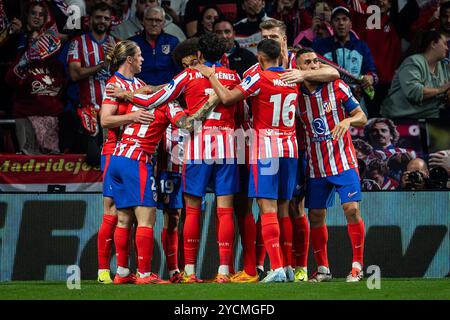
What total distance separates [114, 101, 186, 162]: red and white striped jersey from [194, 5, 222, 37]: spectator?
3.57 m

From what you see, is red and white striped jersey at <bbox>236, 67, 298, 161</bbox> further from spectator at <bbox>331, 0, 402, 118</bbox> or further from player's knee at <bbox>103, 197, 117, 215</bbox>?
spectator at <bbox>331, 0, 402, 118</bbox>

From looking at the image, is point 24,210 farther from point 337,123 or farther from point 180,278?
point 337,123

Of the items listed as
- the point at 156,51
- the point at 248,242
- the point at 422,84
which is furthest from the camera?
the point at 422,84

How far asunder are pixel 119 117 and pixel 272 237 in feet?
5.32

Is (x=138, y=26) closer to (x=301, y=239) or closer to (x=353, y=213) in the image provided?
(x=301, y=239)

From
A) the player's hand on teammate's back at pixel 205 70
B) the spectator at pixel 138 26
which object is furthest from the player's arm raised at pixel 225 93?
the spectator at pixel 138 26

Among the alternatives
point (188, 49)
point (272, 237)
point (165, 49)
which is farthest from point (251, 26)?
point (272, 237)

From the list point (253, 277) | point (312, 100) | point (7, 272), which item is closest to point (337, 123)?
point (312, 100)

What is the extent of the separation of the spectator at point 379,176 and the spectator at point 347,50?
0.95m

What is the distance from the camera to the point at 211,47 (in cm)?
915

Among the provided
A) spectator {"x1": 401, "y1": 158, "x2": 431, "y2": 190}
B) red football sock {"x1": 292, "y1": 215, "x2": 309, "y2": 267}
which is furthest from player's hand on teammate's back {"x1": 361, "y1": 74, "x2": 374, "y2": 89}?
red football sock {"x1": 292, "y1": 215, "x2": 309, "y2": 267}

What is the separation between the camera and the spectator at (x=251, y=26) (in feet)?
41.9

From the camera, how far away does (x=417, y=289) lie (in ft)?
28.0

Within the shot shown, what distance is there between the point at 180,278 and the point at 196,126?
4.40 feet
